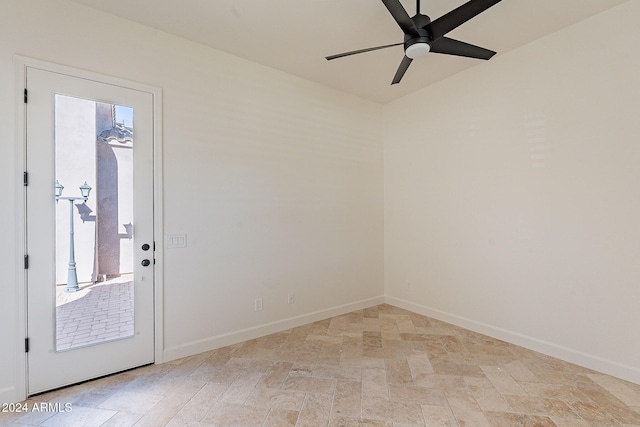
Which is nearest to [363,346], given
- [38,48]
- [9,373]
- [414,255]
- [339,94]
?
[414,255]

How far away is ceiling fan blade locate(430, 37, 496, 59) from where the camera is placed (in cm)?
224

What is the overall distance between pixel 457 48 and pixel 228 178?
94.9 inches

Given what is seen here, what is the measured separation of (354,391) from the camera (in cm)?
237

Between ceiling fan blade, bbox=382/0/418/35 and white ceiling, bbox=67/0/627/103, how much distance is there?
0.53m

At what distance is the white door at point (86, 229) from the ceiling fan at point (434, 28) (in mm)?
2269

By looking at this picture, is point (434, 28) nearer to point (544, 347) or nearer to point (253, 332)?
point (544, 347)

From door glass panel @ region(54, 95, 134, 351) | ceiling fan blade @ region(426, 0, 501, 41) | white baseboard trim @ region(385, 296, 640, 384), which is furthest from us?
white baseboard trim @ region(385, 296, 640, 384)

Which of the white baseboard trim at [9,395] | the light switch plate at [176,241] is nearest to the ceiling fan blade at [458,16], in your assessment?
the light switch plate at [176,241]

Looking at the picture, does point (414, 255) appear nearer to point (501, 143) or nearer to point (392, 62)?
point (501, 143)

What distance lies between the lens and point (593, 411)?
6.93ft

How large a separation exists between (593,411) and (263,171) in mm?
3455

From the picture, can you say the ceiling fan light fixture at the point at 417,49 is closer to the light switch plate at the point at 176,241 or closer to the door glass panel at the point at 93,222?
the door glass panel at the point at 93,222

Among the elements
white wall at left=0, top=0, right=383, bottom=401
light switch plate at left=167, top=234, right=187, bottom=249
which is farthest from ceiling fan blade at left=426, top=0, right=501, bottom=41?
light switch plate at left=167, top=234, right=187, bottom=249

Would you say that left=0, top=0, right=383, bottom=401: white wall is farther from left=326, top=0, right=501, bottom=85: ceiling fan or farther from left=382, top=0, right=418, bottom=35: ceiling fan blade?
left=382, top=0, right=418, bottom=35: ceiling fan blade
